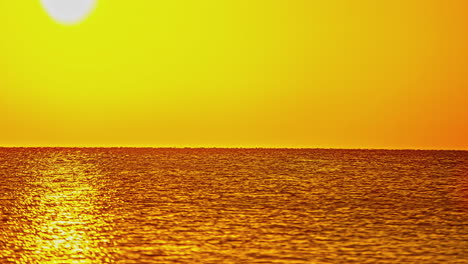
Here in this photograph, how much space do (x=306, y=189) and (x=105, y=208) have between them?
29.7 metres

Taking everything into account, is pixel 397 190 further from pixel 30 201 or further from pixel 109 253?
pixel 109 253

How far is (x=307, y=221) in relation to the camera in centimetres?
5678

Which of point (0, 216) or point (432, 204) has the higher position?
point (432, 204)

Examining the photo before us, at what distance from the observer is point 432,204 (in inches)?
2844

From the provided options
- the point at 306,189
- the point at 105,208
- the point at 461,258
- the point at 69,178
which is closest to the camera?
the point at 461,258

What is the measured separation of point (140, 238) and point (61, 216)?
13.3 m

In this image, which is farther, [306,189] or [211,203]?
[306,189]

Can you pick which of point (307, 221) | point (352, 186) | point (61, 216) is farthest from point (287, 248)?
point (352, 186)

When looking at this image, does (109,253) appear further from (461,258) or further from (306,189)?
(306,189)

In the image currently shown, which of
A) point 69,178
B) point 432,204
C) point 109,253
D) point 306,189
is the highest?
point 69,178

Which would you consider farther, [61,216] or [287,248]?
[61,216]

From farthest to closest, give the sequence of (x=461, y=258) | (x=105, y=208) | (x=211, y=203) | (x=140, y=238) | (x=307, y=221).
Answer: (x=211, y=203) < (x=105, y=208) < (x=307, y=221) < (x=140, y=238) < (x=461, y=258)

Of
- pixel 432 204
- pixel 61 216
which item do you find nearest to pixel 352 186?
pixel 432 204

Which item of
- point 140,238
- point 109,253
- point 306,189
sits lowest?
point 109,253
